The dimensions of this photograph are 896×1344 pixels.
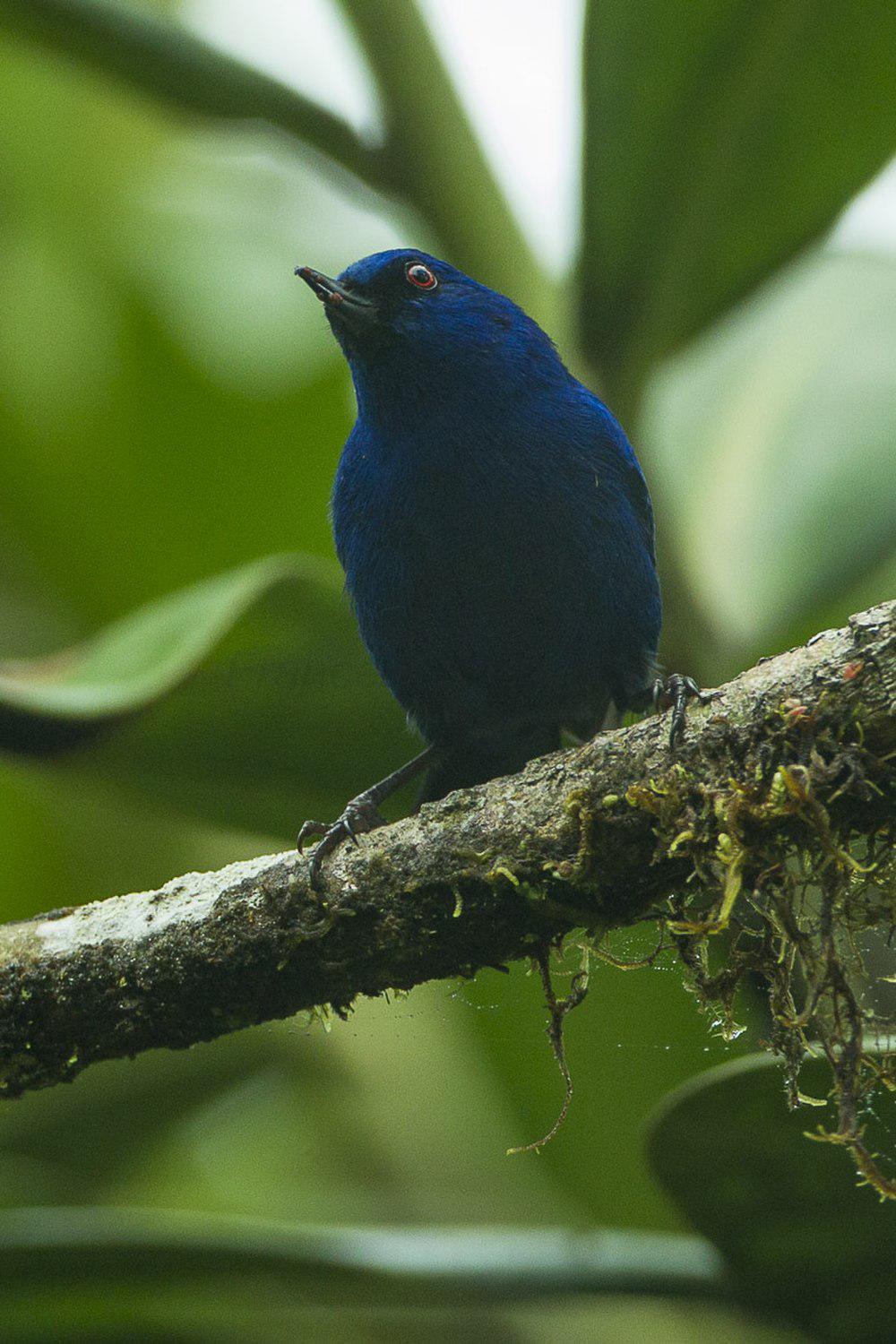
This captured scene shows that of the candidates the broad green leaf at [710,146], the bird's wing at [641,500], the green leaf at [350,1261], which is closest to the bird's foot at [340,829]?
the green leaf at [350,1261]

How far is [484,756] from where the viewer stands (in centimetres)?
372

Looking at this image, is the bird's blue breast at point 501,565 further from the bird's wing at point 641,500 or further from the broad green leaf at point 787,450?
the broad green leaf at point 787,450

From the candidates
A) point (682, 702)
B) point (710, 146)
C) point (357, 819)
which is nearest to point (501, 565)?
point (357, 819)

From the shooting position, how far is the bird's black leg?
2.48m

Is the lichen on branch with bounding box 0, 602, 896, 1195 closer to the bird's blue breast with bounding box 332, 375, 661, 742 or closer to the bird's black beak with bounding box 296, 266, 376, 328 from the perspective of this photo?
the bird's blue breast with bounding box 332, 375, 661, 742

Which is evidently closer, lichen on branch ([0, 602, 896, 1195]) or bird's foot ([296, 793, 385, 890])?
lichen on branch ([0, 602, 896, 1195])

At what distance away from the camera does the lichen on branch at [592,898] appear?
79.0 inches

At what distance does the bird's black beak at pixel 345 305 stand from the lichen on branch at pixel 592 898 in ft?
5.85

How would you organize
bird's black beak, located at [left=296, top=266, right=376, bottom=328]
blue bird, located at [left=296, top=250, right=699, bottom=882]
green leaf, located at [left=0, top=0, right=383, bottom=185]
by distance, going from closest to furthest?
green leaf, located at [left=0, top=0, right=383, bottom=185]
blue bird, located at [left=296, top=250, right=699, bottom=882]
bird's black beak, located at [left=296, top=266, right=376, bottom=328]

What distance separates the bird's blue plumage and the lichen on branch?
103cm

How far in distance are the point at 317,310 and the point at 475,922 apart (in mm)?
2940

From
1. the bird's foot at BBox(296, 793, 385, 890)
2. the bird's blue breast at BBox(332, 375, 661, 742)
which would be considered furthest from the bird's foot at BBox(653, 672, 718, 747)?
the bird's blue breast at BBox(332, 375, 661, 742)

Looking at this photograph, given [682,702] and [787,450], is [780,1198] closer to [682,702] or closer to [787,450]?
[682,702]

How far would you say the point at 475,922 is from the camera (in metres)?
2.22
